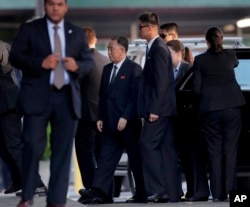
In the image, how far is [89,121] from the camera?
14.0 m

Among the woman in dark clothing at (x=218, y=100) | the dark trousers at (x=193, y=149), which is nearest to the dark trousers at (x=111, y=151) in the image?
the dark trousers at (x=193, y=149)

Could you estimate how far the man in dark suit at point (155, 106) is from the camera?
13008 millimetres

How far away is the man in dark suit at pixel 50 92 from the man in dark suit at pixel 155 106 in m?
2.65

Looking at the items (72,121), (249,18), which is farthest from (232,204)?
(249,18)

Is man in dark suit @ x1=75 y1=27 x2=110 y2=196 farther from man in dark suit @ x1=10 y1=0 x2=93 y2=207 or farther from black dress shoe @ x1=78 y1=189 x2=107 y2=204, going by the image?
man in dark suit @ x1=10 y1=0 x2=93 y2=207

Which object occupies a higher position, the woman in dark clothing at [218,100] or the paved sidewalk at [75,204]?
the woman in dark clothing at [218,100]

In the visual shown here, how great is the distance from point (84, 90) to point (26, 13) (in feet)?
61.8

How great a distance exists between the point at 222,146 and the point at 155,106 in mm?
945

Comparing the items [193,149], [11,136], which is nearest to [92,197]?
[11,136]

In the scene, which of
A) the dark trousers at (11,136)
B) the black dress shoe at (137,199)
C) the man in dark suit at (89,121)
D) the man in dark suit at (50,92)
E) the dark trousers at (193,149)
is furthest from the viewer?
the man in dark suit at (89,121)

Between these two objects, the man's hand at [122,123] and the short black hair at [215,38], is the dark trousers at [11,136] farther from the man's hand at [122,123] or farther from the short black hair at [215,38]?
the short black hair at [215,38]

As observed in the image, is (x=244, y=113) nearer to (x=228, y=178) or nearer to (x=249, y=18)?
(x=228, y=178)

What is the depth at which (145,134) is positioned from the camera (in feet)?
43.3

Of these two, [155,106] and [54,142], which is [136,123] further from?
[54,142]
